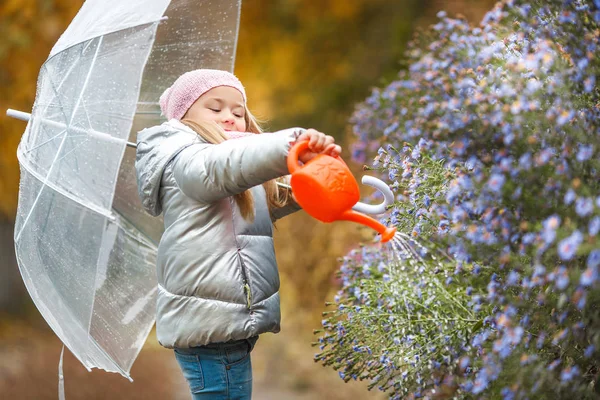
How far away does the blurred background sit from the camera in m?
4.65

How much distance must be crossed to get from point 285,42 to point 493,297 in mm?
4189

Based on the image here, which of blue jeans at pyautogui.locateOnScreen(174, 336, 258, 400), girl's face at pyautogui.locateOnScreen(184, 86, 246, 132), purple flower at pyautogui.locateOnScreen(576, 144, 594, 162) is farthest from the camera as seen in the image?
girl's face at pyautogui.locateOnScreen(184, 86, 246, 132)

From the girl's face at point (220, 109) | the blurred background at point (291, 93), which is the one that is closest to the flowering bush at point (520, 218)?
the girl's face at point (220, 109)

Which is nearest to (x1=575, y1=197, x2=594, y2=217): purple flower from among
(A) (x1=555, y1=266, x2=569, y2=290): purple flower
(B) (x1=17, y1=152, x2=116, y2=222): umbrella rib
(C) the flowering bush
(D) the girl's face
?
(C) the flowering bush

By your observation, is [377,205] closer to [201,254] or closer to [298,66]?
[201,254]

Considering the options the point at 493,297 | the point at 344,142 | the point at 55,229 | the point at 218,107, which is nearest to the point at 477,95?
the point at 493,297

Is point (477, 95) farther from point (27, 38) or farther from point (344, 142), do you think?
point (27, 38)

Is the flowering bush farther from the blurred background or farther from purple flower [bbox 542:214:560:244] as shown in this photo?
the blurred background

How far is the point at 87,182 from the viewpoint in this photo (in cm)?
201

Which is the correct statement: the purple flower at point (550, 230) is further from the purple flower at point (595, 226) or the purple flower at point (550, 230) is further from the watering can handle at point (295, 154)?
the watering can handle at point (295, 154)

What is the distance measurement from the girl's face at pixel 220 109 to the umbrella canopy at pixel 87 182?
0.18 metres

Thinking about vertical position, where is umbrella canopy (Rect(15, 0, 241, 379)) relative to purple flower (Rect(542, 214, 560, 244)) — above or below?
below

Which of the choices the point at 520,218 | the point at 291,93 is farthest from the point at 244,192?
the point at 291,93

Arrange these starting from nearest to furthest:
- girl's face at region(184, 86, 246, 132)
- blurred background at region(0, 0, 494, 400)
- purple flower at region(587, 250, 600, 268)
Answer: purple flower at region(587, 250, 600, 268), girl's face at region(184, 86, 246, 132), blurred background at region(0, 0, 494, 400)
